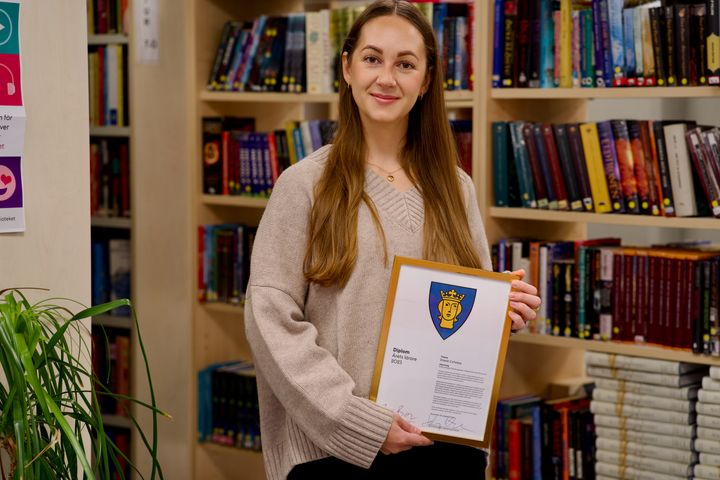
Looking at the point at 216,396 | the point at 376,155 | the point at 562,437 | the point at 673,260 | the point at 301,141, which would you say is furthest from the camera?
the point at 216,396

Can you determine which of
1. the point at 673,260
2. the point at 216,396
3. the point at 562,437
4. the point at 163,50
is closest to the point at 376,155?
the point at 673,260

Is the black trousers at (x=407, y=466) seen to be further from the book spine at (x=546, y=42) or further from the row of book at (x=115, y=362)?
the row of book at (x=115, y=362)

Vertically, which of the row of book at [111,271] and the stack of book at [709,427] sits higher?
the row of book at [111,271]

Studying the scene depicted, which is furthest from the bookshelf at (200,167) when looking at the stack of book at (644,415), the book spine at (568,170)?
the stack of book at (644,415)

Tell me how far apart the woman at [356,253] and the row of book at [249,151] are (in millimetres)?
1555

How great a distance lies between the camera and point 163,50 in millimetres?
3635

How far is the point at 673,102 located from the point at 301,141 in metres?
1.61

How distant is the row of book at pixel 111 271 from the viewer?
3.91 meters

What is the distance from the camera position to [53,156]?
84.1 inches

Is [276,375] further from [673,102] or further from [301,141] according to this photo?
[673,102]

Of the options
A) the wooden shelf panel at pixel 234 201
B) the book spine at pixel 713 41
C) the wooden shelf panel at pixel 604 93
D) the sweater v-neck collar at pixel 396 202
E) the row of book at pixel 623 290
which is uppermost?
the book spine at pixel 713 41

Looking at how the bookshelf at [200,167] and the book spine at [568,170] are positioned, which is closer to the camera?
the book spine at [568,170]
